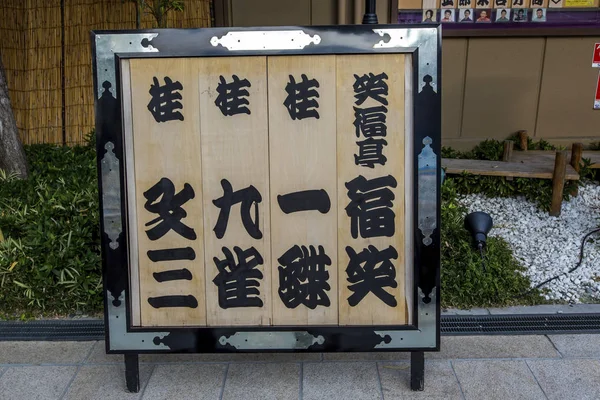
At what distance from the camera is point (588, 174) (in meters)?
6.54

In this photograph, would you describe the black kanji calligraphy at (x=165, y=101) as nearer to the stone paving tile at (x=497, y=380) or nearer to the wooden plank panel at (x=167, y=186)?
the wooden plank panel at (x=167, y=186)

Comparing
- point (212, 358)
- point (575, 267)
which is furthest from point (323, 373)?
point (575, 267)

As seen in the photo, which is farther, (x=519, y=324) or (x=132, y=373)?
(x=519, y=324)

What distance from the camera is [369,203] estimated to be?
3.20m

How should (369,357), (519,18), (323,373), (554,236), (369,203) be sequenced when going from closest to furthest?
1. (369,203)
2. (323,373)
3. (369,357)
4. (554,236)
5. (519,18)

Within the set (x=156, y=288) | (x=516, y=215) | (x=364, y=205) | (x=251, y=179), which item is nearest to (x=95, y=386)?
(x=156, y=288)

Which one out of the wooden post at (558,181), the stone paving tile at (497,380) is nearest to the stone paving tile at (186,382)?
the stone paving tile at (497,380)

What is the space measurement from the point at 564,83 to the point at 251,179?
5.27 meters

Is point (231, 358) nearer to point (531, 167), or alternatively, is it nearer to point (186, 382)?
point (186, 382)

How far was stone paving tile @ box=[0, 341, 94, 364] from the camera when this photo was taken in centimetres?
385

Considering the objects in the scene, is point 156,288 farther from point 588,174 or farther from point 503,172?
point 588,174

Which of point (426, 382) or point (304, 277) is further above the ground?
point (304, 277)

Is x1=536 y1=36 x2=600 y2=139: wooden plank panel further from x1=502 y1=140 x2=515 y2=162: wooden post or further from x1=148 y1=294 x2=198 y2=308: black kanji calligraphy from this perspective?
x1=148 y1=294 x2=198 y2=308: black kanji calligraphy

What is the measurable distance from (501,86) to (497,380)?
444 cm
